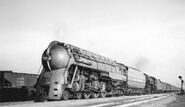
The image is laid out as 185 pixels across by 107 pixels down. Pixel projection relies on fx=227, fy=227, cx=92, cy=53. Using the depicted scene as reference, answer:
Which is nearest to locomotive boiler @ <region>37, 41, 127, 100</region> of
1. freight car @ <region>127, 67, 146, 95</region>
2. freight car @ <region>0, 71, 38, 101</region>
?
freight car @ <region>0, 71, 38, 101</region>

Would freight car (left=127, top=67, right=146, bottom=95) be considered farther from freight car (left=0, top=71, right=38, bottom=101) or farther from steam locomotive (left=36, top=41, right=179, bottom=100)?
freight car (left=0, top=71, right=38, bottom=101)

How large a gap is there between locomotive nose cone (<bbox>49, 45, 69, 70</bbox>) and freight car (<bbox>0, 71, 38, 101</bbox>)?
2775 mm

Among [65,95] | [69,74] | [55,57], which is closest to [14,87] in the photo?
[55,57]

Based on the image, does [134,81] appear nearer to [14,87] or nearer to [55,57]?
[55,57]

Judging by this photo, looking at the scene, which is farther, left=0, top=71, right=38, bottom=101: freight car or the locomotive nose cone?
left=0, top=71, right=38, bottom=101: freight car

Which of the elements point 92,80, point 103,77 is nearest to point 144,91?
point 103,77

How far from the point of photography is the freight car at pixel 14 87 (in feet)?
50.2

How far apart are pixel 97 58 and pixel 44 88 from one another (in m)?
6.44

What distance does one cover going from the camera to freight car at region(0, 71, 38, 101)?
15.3 m

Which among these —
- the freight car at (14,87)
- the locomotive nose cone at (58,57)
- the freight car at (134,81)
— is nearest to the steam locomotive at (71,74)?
the locomotive nose cone at (58,57)

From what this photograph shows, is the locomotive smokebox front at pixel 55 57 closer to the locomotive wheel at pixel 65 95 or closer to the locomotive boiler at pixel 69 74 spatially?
the locomotive boiler at pixel 69 74

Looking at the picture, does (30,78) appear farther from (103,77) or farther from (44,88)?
(103,77)

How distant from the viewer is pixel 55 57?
50.3 ft

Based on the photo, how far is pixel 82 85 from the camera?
1585 centimetres
